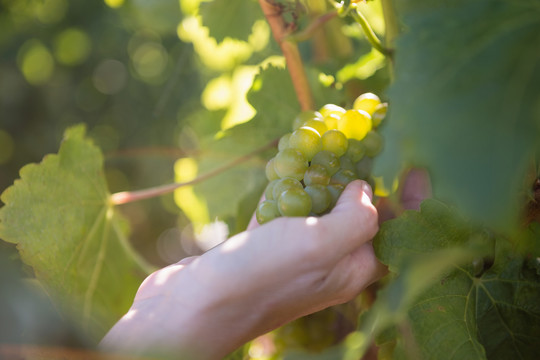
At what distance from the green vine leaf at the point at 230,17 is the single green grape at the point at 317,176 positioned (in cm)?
39

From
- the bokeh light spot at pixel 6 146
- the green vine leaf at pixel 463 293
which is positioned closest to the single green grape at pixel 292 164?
the green vine leaf at pixel 463 293

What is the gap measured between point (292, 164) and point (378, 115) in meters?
0.12

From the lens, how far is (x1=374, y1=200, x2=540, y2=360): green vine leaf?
50 cm

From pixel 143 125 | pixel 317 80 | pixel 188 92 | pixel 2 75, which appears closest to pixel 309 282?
pixel 317 80

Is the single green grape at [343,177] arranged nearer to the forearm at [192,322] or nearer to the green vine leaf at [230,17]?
the forearm at [192,322]

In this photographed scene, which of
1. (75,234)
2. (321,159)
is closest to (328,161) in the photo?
(321,159)

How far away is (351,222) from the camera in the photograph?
48 centimetres

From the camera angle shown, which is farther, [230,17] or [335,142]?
[230,17]

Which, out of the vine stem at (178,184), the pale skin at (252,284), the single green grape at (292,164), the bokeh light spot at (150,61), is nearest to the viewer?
the pale skin at (252,284)

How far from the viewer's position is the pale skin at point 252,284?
0.45 m

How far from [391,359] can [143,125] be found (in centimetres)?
166

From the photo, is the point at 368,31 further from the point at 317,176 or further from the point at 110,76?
the point at 110,76

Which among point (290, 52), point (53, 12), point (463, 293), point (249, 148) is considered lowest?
point (463, 293)

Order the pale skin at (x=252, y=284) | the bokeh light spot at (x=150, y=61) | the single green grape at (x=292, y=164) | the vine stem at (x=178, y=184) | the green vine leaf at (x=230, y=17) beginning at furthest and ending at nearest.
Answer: the bokeh light spot at (x=150, y=61), the green vine leaf at (x=230, y=17), the vine stem at (x=178, y=184), the single green grape at (x=292, y=164), the pale skin at (x=252, y=284)
